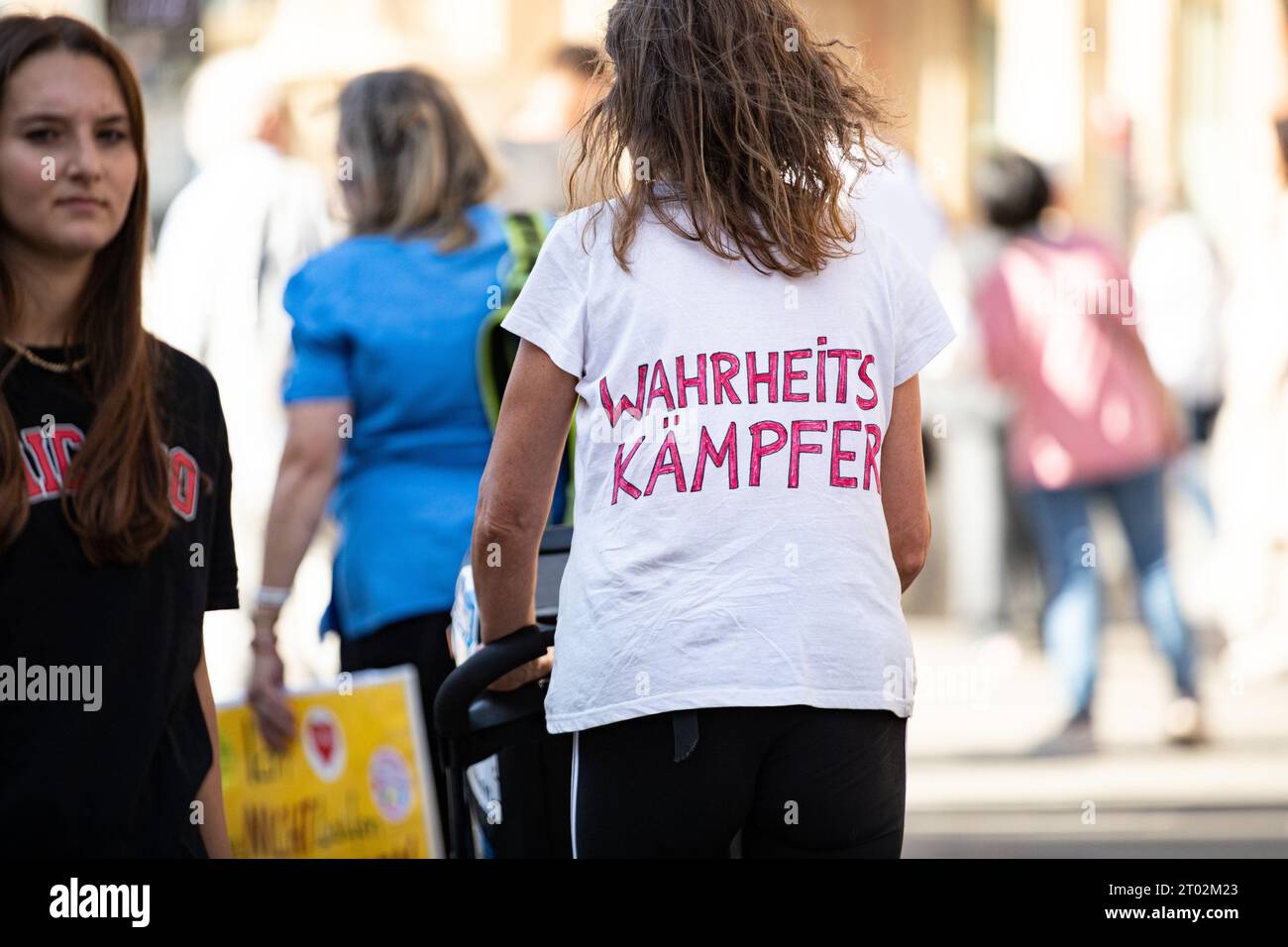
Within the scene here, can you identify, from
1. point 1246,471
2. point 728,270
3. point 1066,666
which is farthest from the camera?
point 1246,471

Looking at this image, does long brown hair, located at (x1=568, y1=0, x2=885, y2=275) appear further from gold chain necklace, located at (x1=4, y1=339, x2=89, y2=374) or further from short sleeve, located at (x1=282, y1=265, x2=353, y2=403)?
short sleeve, located at (x1=282, y1=265, x2=353, y2=403)

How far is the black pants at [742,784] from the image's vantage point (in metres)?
2.56

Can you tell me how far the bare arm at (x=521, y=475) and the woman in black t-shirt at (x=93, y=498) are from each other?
1.31 feet

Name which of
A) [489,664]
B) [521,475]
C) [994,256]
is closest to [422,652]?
[489,664]

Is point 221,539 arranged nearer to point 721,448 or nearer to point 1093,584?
point 721,448

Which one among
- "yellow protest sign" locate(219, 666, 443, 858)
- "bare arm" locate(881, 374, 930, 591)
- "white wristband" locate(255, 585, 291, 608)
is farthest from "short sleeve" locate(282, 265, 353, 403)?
"bare arm" locate(881, 374, 930, 591)

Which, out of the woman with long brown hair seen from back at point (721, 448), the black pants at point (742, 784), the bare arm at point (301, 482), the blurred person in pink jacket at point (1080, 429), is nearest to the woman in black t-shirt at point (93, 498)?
the woman with long brown hair seen from back at point (721, 448)

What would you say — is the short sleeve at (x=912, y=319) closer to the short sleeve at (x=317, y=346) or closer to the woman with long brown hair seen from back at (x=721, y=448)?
the woman with long brown hair seen from back at (x=721, y=448)

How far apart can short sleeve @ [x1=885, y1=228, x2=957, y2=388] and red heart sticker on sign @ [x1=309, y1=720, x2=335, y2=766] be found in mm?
1525

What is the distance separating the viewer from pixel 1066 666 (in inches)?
280

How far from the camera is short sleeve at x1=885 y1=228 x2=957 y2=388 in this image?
2.72 metres
